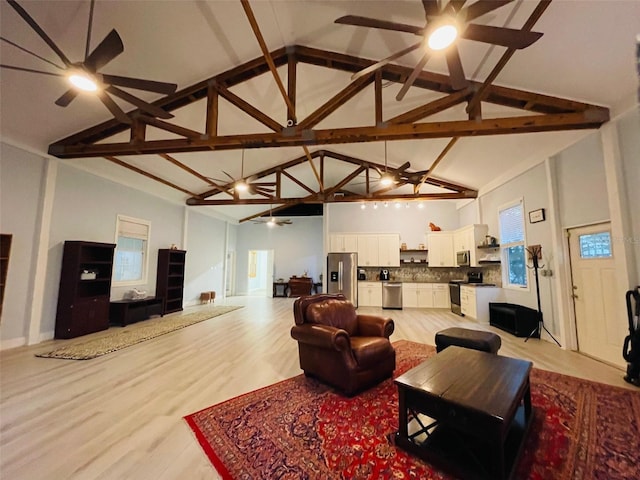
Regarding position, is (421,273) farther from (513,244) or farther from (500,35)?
(500,35)

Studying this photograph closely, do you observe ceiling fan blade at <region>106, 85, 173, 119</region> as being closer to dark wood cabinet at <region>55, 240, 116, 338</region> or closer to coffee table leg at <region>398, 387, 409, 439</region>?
dark wood cabinet at <region>55, 240, 116, 338</region>

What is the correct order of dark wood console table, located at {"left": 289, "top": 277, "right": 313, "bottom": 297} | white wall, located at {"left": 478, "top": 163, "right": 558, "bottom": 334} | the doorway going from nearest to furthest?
white wall, located at {"left": 478, "top": 163, "right": 558, "bottom": 334} → dark wood console table, located at {"left": 289, "top": 277, "right": 313, "bottom": 297} → the doorway

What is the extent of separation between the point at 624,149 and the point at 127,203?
28.4 feet

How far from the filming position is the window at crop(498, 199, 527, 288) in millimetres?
5102

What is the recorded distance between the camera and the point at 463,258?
22.5 feet

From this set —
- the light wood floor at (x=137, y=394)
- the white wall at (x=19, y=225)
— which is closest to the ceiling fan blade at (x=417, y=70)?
the light wood floor at (x=137, y=394)

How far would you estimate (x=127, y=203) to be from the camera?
606 cm

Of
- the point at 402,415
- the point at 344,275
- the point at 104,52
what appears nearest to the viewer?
the point at 402,415

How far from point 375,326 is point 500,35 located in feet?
9.79

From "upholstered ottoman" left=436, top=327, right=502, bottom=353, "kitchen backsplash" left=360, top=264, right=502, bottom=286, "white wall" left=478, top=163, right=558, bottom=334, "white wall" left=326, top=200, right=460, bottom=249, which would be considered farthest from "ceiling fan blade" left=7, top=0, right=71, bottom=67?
"kitchen backsplash" left=360, top=264, right=502, bottom=286

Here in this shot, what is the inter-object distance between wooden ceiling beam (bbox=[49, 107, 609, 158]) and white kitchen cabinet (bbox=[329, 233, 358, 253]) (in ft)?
15.0

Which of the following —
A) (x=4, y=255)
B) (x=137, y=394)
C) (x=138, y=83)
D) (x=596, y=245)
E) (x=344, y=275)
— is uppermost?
(x=138, y=83)

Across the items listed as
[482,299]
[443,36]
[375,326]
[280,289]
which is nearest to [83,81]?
[443,36]

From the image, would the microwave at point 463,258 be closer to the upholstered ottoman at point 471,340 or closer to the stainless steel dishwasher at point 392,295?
the stainless steel dishwasher at point 392,295
